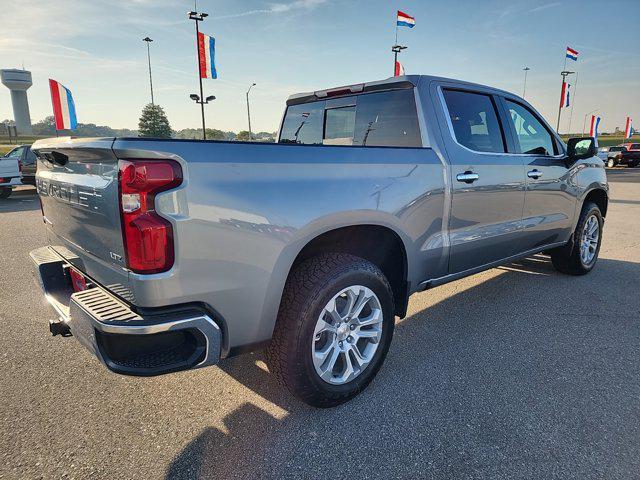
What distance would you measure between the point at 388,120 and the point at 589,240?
3321mm

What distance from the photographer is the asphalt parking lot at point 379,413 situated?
200 cm

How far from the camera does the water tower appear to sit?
112438 mm

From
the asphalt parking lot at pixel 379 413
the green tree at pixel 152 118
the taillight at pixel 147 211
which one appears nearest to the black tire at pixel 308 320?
the asphalt parking lot at pixel 379 413

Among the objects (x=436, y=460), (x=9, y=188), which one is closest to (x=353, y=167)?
(x=436, y=460)

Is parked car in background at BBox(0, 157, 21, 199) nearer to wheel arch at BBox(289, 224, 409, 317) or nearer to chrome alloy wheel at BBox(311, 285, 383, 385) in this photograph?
wheel arch at BBox(289, 224, 409, 317)

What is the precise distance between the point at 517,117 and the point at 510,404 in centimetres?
252

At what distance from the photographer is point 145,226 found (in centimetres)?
171

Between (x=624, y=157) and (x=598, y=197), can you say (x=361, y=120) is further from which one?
→ (x=624, y=157)

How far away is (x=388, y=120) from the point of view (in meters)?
3.11

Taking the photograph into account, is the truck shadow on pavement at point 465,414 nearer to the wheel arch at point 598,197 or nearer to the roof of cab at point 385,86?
the wheel arch at point 598,197

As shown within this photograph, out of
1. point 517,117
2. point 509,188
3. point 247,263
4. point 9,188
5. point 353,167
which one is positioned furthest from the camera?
point 9,188

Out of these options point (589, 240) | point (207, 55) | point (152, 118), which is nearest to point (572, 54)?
point (207, 55)

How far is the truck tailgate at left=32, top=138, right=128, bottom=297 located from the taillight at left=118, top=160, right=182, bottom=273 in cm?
7

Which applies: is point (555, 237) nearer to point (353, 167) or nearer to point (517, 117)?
point (517, 117)
